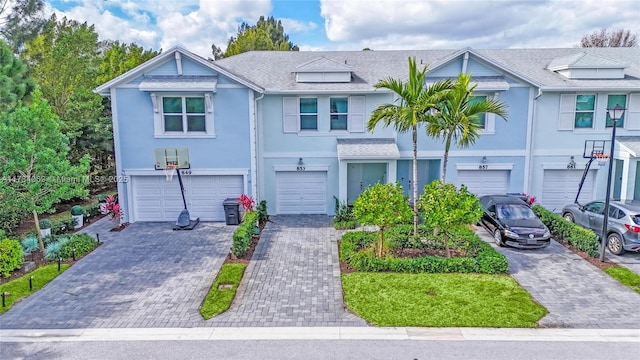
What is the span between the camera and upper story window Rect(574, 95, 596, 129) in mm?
18875

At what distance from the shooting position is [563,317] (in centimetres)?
966

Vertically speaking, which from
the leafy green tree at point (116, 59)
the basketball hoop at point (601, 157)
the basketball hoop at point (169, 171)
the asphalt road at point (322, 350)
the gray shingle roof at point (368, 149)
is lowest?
the asphalt road at point (322, 350)

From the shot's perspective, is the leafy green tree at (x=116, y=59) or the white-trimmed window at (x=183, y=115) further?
the leafy green tree at (x=116, y=59)

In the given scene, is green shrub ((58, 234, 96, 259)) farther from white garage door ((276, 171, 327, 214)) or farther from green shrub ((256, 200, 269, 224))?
white garage door ((276, 171, 327, 214))

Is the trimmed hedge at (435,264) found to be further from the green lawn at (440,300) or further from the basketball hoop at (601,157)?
the basketball hoop at (601,157)

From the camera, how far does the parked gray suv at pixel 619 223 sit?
13352 millimetres

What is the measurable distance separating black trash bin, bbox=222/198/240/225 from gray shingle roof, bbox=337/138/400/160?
16.0ft

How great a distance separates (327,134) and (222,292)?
10.0 m

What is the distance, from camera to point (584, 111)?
18953mm

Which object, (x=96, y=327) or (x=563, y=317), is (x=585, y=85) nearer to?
(x=563, y=317)

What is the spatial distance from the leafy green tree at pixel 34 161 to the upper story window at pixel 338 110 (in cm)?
1024

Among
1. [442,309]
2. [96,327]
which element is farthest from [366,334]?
[96,327]

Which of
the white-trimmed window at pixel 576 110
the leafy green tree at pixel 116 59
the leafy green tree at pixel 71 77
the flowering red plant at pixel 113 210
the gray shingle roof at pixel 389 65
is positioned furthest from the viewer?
the leafy green tree at pixel 116 59

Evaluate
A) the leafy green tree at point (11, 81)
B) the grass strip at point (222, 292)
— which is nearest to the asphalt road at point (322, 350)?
the grass strip at point (222, 292)
